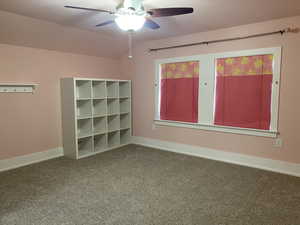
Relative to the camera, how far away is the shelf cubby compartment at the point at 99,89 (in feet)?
14.1

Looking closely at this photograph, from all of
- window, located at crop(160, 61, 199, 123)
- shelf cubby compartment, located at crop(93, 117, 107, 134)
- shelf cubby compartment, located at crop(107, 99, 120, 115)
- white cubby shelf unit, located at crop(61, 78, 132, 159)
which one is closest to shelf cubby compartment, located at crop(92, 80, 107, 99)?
white cubby shelf unit, located at crop(61, 78, 132, 159)

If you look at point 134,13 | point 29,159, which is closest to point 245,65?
point 134,13

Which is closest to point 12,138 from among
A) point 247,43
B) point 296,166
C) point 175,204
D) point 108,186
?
point 108,186

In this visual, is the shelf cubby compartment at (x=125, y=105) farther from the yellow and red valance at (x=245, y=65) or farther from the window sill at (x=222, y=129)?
the yellow and red valance at (x=245, y=65)

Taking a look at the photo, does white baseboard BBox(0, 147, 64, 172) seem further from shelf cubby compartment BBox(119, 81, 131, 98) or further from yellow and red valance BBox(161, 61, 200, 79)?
yellow and red valance BBox(161, 61, 200, 79)

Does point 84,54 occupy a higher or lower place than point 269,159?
higher

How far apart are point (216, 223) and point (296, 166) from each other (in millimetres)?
1886

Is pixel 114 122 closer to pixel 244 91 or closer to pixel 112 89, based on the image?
pixel 112 89

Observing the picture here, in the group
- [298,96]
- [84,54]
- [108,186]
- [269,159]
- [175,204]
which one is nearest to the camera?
[175,204]

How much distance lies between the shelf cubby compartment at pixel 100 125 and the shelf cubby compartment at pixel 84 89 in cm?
57

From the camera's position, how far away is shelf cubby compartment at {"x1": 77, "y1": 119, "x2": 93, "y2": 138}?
405 centimetres

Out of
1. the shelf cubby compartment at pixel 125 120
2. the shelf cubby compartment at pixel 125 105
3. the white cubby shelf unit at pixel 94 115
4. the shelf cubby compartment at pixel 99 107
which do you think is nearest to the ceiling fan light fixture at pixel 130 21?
the white cubby shelf unit at pixel 94 115

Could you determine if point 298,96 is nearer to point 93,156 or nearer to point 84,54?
point 93,156

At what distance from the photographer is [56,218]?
6.77 feet
